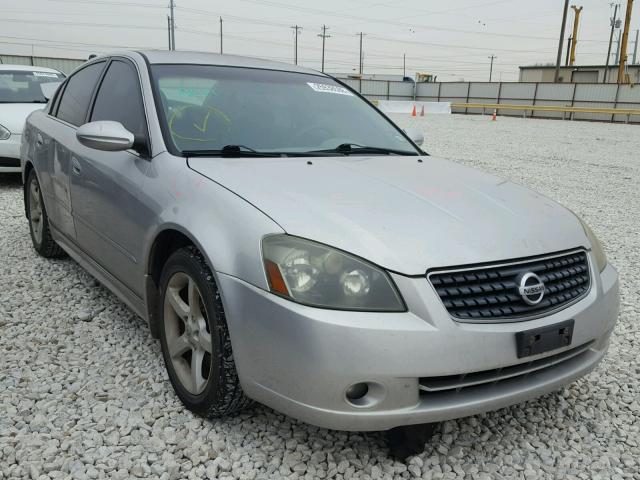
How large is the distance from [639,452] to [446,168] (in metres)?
1.57

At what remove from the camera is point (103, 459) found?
216 cm

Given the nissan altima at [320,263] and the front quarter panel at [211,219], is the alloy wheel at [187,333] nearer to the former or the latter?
the nissan altima at [320,263]

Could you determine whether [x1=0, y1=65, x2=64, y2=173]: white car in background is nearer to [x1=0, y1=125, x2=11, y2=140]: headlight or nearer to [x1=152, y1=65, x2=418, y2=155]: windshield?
[x1=0, y1=125, x2=11, y2=140]: headlight

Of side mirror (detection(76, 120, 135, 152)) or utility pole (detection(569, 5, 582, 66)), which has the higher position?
utility pole (detection(569, 5, 582, 66))

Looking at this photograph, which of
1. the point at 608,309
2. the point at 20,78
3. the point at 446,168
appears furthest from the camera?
the point at 20,78

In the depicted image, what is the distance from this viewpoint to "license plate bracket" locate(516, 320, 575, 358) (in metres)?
1.94

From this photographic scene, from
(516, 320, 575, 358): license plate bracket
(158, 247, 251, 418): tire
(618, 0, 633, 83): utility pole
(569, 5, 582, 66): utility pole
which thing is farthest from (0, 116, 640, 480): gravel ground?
(569, 5, 582, 66): utility pole

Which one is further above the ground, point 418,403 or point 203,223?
point 203,223

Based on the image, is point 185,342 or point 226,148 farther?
point 226,148

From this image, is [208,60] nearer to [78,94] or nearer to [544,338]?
[78,94]

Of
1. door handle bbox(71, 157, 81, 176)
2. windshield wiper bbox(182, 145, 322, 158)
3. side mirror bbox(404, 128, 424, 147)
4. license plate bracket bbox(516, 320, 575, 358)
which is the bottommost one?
license plate bracket bbox(516, 320, 575, 358)

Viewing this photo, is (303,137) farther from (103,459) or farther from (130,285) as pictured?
(103,459)

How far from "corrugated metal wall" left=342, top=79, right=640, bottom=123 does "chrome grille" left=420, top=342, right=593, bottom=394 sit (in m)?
25.5

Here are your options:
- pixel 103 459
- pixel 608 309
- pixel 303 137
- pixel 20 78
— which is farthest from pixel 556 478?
pixel 20 78
